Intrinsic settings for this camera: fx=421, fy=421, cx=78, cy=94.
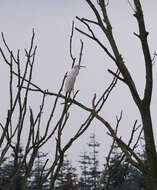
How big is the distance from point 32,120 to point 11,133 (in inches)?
4.6

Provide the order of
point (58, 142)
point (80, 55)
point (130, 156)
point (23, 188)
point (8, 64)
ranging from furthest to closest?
point (80, 55), point (8, 64), point (58, 142), point (23, 188), point (130, 156)

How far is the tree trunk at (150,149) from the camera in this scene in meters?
1.12

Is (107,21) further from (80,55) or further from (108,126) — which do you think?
(80,55)

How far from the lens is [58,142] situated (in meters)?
1.68

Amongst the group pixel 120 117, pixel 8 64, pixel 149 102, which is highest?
pixel 8 64

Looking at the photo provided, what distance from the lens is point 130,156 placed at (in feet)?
4.63

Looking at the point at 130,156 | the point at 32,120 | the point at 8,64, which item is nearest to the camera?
the point at 130,156

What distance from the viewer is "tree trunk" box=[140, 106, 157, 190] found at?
1125 millimetres

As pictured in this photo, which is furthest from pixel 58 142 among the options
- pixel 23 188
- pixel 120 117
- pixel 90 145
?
pixel 90 145

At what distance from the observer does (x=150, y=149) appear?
1.16 meters

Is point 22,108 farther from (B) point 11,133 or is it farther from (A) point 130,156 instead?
(A) point 130,156

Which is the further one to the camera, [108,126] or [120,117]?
[120,117]

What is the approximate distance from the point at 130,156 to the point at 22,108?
0.66 meters

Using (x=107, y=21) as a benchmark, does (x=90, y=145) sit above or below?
above
